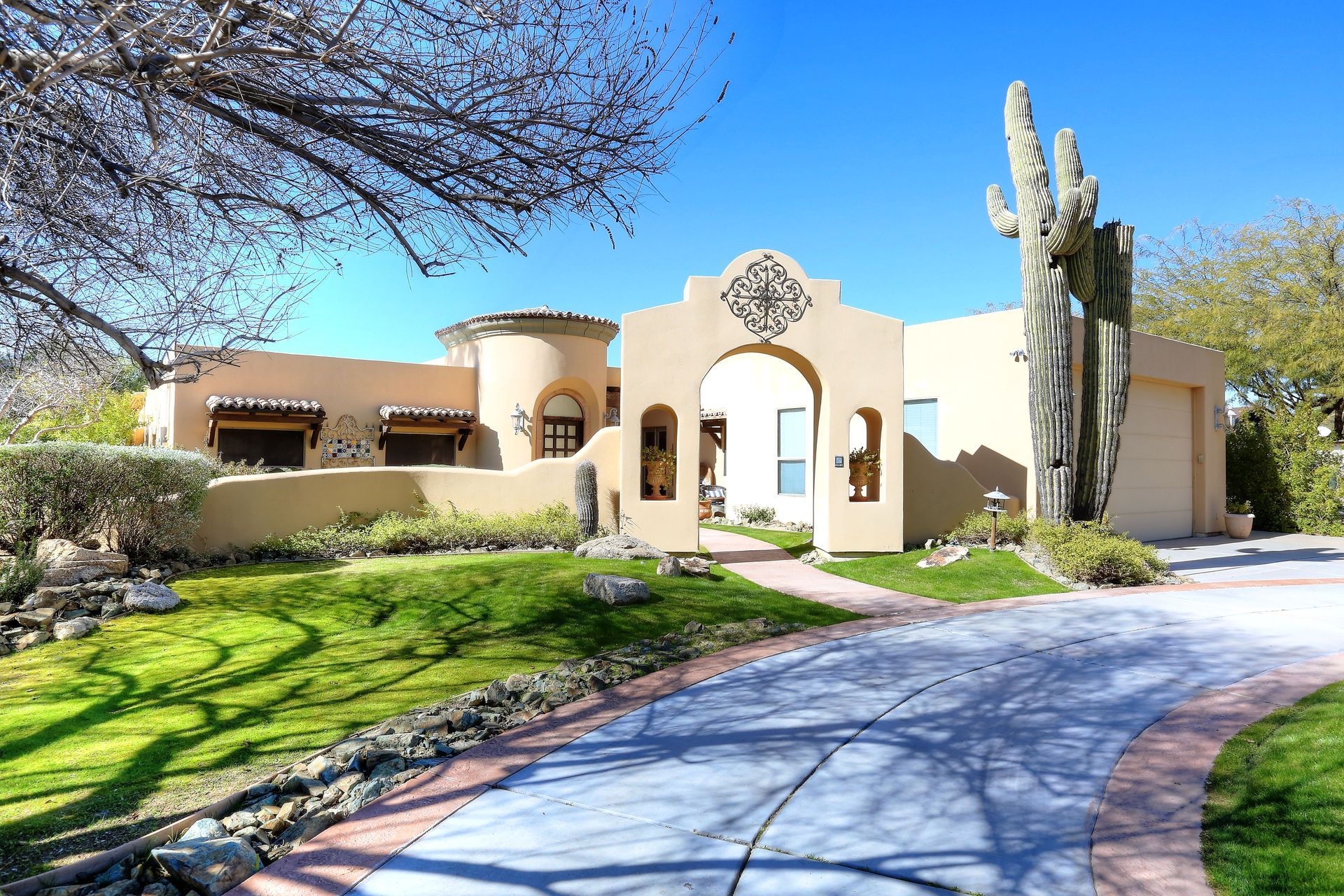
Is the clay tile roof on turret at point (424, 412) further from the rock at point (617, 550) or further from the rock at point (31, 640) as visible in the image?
the rock at point (31, 640)

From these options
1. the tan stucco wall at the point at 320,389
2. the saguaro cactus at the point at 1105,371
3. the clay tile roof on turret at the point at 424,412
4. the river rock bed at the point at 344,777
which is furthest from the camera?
the clay tile roof on turret at the point at 424,412

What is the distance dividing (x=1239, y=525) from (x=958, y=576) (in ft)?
40.0

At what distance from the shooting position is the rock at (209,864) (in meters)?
3.35

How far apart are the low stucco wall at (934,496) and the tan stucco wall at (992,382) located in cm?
115

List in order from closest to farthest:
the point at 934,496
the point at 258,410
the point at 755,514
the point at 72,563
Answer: the point at 72,563 → the point at 934,496 → the point at 258,410 → the point at 755,514

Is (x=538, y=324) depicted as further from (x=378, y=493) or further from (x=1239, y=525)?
(x=1239, y=525)

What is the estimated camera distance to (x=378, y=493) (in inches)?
547

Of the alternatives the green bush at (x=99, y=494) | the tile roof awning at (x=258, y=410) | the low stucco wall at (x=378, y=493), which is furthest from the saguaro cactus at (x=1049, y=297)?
the tile roof awning at (x=258, y=410)

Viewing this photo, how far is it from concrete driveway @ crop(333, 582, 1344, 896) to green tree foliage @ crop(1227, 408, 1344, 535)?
16817mm

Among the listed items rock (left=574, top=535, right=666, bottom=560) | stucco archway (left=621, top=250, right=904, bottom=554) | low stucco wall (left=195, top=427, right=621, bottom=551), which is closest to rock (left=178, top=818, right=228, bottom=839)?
rock (left=574, top=535, right=666, bottom=560)

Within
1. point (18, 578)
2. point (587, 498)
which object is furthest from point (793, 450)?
point (18, 578)

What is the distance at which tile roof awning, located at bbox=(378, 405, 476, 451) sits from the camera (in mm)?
20156

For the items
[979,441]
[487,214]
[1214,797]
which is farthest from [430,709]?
[979,441]

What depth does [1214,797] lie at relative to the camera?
4016 mm
